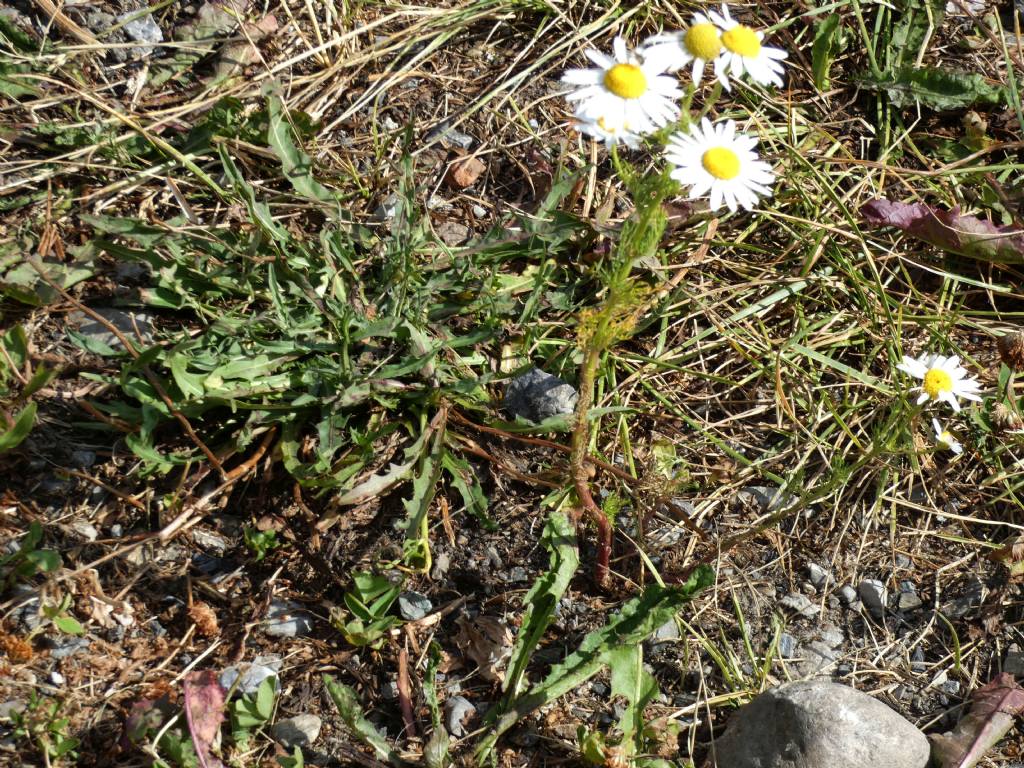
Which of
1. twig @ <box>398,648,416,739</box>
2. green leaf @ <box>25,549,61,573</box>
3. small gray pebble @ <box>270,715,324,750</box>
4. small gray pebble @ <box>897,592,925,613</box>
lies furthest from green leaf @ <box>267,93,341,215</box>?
small gray pebble @ <box>897,592,925,613</box>

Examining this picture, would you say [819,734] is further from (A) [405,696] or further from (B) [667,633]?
(A) [405,696]

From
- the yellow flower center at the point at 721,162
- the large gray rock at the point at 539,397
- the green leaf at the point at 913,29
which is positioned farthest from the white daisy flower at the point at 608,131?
the green leaf at the point at 913,29

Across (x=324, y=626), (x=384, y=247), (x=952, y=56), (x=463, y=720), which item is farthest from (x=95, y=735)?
(x=952, y=56)

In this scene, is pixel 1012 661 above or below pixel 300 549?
below

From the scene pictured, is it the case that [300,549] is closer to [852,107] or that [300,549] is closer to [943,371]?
[943,371]

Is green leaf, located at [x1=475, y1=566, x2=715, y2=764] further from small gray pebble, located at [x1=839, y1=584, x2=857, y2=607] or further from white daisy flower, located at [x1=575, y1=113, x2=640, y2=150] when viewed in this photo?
white daisy flower, located at [x1=575, y1=113, x2=640, y2=150]

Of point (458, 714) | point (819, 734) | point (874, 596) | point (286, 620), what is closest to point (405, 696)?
point (458, 714)

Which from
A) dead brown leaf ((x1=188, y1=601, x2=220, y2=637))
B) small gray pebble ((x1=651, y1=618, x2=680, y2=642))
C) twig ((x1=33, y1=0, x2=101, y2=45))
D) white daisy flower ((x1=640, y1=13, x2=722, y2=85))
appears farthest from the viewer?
twig ((x1=33, y1=0, x2=101, y2=45))
